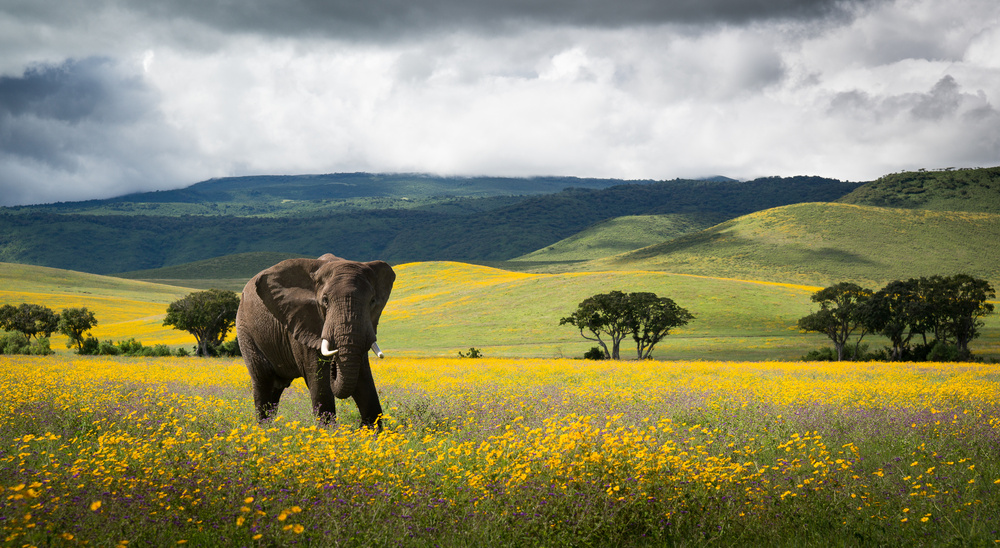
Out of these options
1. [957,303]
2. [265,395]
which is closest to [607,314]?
[957,303]

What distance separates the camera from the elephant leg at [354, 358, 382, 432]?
10203 mm

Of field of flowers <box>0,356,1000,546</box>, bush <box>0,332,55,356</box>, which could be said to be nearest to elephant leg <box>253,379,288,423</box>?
field of flowers <box>0,356,1000,546</box>

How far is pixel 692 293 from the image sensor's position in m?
78.6

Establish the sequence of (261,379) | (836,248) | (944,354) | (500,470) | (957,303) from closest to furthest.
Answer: (500,470)
(261,379)
(944,354)
(957,303)
(836,248)

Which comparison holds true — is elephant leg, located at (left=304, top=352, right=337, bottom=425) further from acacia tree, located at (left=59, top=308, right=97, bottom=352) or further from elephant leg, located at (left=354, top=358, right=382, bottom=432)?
acacia tree, located at (left=59, top=308, right=97, bottom=352)

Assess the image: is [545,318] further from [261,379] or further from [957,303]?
[261,379]

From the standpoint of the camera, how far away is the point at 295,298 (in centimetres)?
1061

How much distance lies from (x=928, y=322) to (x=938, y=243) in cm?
12428

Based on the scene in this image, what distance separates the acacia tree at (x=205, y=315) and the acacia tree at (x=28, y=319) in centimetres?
1524

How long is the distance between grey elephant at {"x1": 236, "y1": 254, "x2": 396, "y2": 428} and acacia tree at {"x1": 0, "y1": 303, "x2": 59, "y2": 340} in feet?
173

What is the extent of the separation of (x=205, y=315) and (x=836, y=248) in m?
140

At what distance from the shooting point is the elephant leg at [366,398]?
10203 millimetres

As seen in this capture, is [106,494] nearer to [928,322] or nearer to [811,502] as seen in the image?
[811,502]

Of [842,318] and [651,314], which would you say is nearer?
[842,318]
